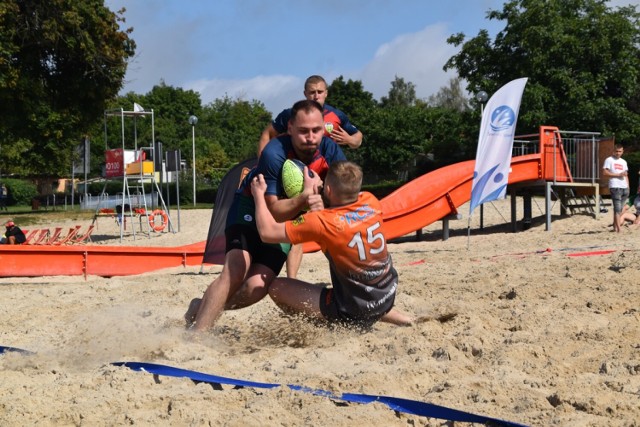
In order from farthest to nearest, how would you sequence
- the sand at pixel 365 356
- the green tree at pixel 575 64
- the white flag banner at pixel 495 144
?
the green tree at pixel 575 64 → the white flag banner at pixel 495 144 → the sand at pixel 365 356

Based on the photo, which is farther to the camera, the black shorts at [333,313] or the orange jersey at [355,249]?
the black shorts at [333,313]

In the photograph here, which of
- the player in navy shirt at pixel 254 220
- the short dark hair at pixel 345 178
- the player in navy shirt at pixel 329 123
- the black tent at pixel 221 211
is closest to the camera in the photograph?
the short dark hair at pixel 345 178

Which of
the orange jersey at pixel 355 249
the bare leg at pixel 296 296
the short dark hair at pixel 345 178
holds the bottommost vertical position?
the bare leg at pixel 296 296

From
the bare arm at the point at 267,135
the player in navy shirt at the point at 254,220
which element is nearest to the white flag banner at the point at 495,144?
the bare arm at the point at 267,135

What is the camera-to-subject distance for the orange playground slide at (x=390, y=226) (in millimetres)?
10641

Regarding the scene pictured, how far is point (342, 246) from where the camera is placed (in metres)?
4.64

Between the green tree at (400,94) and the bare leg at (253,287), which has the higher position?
the green tree at (400,94)

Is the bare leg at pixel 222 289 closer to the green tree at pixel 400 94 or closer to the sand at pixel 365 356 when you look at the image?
the sand at pixel 365 356

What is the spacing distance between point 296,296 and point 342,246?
51 centimetres

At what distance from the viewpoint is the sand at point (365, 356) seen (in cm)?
337

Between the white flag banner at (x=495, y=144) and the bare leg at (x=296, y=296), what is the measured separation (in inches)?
326

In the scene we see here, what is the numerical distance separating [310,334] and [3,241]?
12302mm

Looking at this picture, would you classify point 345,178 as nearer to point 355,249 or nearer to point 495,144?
point 355,249

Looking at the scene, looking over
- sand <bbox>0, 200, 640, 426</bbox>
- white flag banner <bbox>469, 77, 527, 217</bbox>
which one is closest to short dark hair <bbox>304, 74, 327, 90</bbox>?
sand <bbox>0, 200, 640, 426</bbox>
